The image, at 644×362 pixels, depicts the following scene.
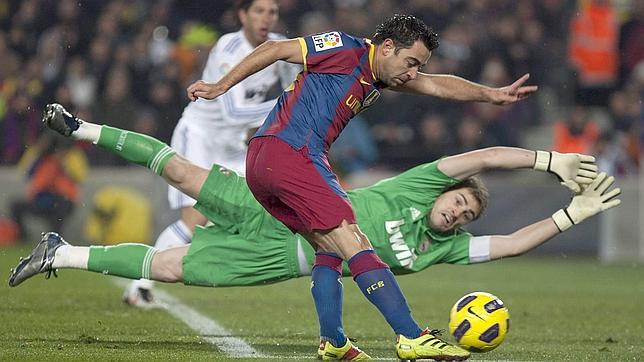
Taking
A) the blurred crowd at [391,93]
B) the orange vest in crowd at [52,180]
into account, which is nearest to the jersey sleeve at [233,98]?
the blurred crowd at [391,93]

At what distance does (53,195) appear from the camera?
17.2 meters

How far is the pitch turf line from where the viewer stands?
707 centimetres

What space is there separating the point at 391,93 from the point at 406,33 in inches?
451

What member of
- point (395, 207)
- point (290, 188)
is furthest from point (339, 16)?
point (290, 188)

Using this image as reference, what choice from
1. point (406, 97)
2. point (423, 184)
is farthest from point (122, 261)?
point (406, 97)

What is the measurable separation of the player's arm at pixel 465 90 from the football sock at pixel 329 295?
1160 mm

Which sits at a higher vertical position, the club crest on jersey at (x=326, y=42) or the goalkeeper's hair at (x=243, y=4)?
the goalkeeper's hair at (x=243, y=4)

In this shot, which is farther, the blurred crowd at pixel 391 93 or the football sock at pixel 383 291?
the blurred crowd at pixel 391 93

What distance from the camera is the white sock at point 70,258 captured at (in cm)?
749

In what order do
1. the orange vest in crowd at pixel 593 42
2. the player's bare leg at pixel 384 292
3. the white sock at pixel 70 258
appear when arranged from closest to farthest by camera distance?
the player's bare leg at pixel 384 292 < the white sock at pixel 70 258 < the orange vest in crowd at pixel 593 42

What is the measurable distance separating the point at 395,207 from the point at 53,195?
10.4m

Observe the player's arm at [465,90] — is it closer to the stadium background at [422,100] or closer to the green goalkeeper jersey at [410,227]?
the green goalkeeper jersey at [410,227]

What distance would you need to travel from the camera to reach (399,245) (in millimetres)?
7559

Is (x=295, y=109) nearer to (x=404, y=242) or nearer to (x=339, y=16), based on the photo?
(x=404, y=242)
